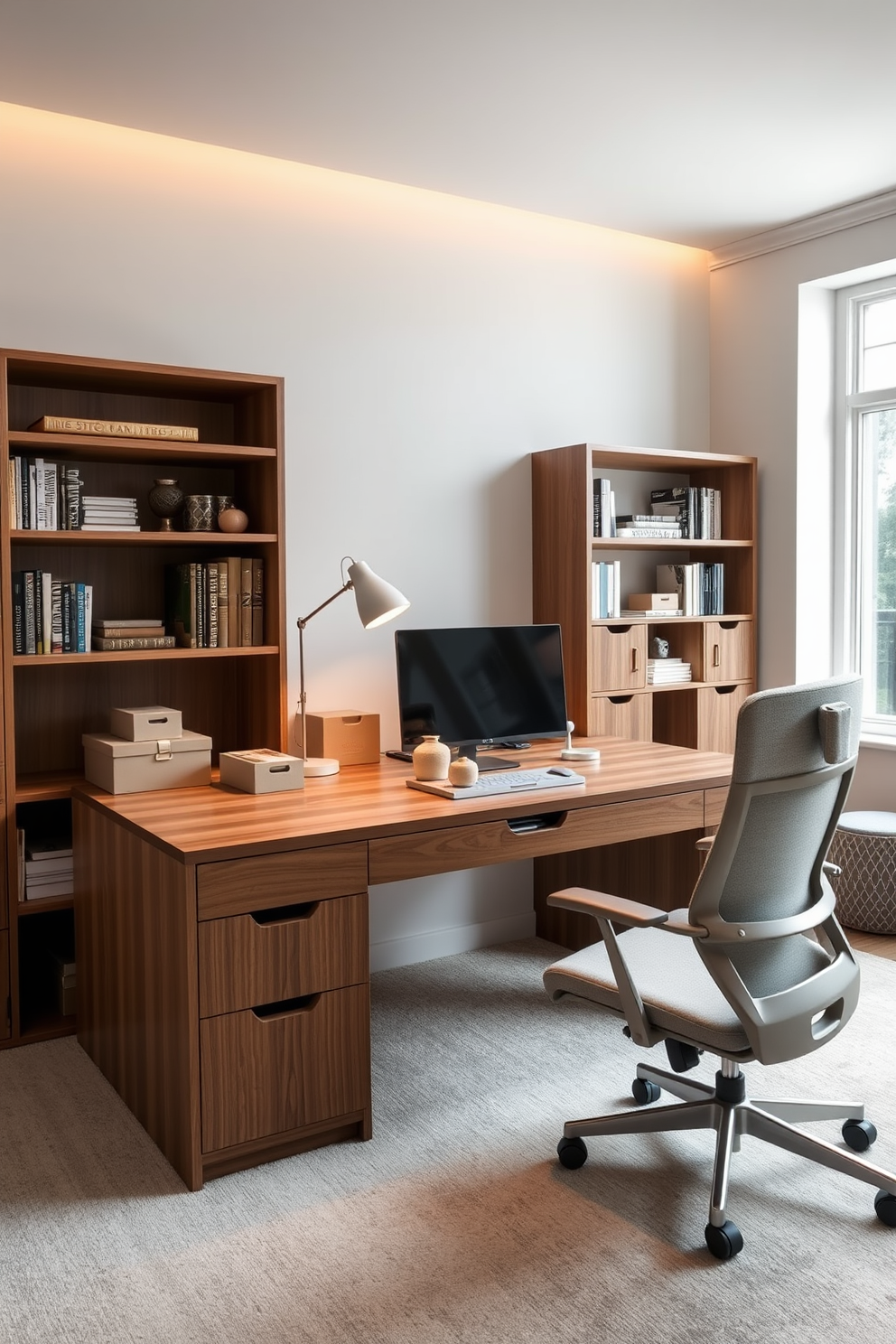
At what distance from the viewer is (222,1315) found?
1.82 metres

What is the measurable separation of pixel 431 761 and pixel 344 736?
17.0 inches

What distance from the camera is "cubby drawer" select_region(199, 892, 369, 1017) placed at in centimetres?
218

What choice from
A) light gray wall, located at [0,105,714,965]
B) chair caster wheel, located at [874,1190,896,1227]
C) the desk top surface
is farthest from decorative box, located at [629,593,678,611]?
chair caster wheel, located at [874,1190,896,1227]

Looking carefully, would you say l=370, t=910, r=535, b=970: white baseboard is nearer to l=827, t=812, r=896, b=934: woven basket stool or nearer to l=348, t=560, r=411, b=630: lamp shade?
l=827, t=812, r=896, b=934: woven basket stool

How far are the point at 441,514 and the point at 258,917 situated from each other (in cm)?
168

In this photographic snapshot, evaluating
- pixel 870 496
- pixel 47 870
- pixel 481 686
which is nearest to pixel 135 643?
pixel 47 870

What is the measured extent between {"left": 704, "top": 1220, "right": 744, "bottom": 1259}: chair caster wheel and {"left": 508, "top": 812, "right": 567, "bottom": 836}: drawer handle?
0.95 m

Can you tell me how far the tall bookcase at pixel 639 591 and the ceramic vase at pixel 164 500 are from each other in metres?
1.36

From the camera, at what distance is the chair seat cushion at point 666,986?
6.47 ft

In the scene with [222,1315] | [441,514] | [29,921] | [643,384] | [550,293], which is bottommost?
[222,1315]

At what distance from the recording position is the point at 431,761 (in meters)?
2.83

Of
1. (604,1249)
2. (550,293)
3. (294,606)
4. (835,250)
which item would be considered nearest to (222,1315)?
(604,1249)

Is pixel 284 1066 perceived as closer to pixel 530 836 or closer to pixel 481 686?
pixel 530 836

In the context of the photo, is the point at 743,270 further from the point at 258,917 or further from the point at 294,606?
the point at 258,917
